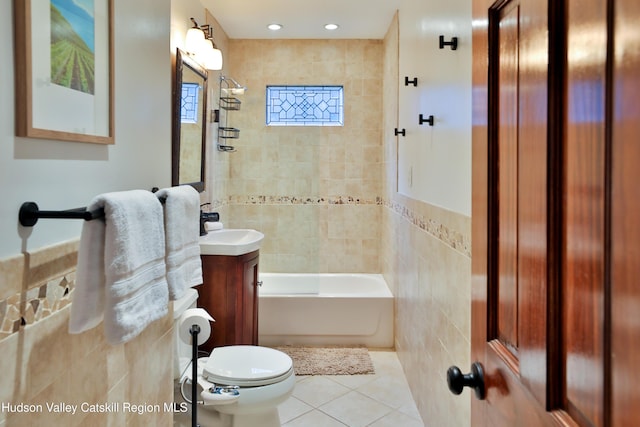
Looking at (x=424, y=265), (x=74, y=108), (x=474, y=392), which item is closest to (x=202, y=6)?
(x=424, y=265)

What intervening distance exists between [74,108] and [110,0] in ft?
1.06

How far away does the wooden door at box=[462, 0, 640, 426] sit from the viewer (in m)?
0.46

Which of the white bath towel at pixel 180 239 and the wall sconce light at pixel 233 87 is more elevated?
the wall sconce light at pixel 233 87

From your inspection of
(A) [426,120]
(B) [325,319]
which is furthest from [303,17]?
(B) [325,319]

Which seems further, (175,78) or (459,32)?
(175,78)

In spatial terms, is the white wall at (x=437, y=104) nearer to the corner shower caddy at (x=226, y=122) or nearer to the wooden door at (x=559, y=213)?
the wooden door at (x=559, y=213)

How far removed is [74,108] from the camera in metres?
0.92

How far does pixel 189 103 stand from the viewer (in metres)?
2.89

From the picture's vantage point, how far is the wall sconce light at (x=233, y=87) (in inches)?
154

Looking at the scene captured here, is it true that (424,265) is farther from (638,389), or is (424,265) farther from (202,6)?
(202,6)

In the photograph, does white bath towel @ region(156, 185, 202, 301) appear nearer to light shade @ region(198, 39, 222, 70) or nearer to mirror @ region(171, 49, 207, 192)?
mirror @ region(171, 49, 207, 192)

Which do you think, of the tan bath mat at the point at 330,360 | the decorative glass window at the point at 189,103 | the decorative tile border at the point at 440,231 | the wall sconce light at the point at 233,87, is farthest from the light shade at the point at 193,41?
the tan bath mat at the point at 330,360

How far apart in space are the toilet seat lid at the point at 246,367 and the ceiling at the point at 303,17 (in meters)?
2.52

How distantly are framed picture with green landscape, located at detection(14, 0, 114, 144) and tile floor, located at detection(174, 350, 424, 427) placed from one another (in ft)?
5.38
